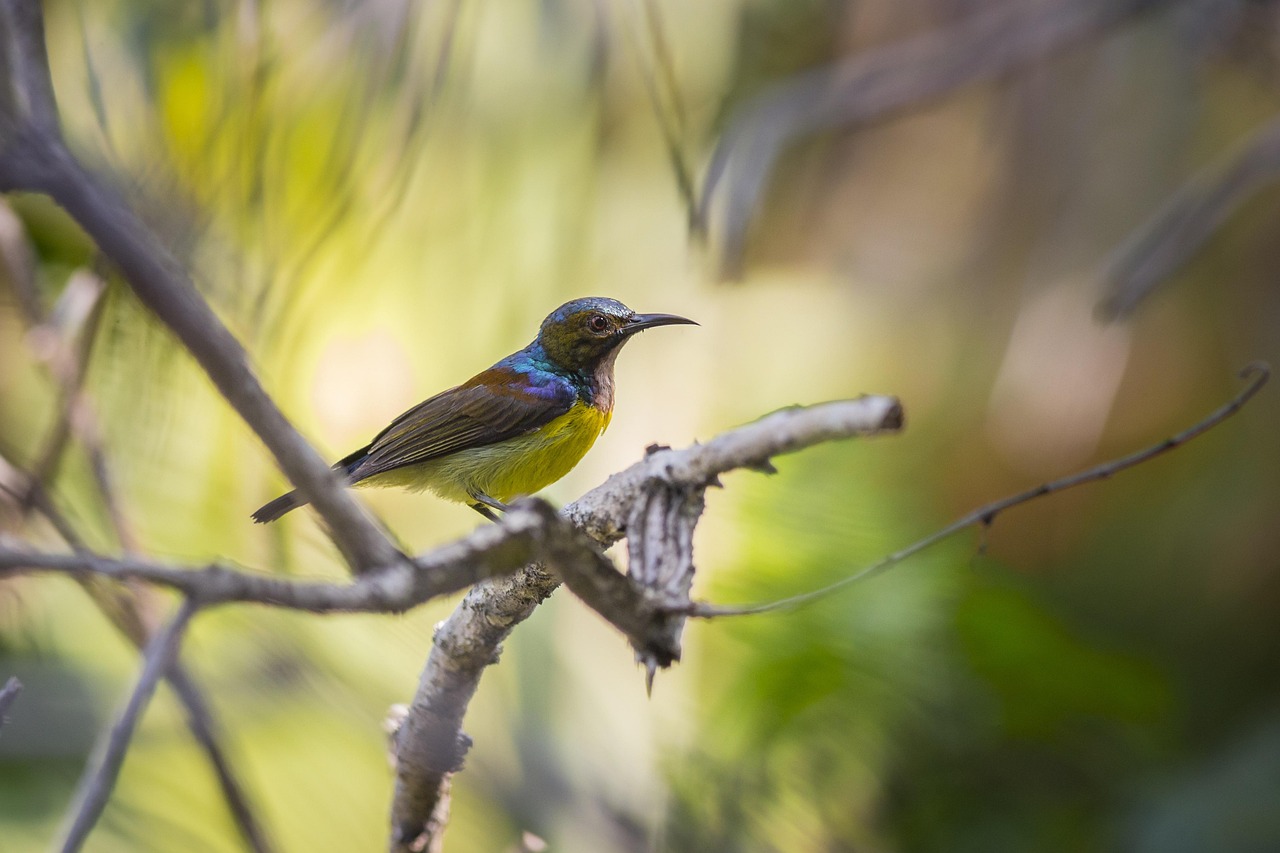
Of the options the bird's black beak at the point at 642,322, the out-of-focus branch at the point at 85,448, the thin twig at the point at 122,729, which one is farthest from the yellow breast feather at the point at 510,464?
the thin twig at the point at 122,729

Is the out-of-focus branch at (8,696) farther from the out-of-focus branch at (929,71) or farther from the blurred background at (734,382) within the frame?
the out-of-focus branch at (929,71)

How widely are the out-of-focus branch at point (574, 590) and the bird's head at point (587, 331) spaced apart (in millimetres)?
1432

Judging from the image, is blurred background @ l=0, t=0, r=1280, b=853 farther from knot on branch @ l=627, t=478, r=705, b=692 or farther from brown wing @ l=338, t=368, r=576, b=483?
knot on branch @ l=627, t=478, r=705, b=692

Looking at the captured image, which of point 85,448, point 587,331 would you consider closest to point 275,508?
point 85,448

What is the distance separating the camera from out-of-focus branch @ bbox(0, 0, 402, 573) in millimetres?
1043

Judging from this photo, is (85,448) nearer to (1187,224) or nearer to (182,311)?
(182,311)

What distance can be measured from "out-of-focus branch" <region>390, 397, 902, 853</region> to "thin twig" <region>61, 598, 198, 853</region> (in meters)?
0.39

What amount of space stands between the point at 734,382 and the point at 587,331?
1.95 meters

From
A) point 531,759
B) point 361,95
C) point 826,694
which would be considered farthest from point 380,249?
point 826,694

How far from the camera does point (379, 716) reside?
3256 millimetres

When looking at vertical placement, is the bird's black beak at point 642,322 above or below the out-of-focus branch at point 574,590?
above

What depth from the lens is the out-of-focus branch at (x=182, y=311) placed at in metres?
1.04

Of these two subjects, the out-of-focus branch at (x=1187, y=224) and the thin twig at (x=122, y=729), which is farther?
the out-of-focus branch at (x=1187, y=224)

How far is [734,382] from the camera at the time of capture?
16.4 feet
